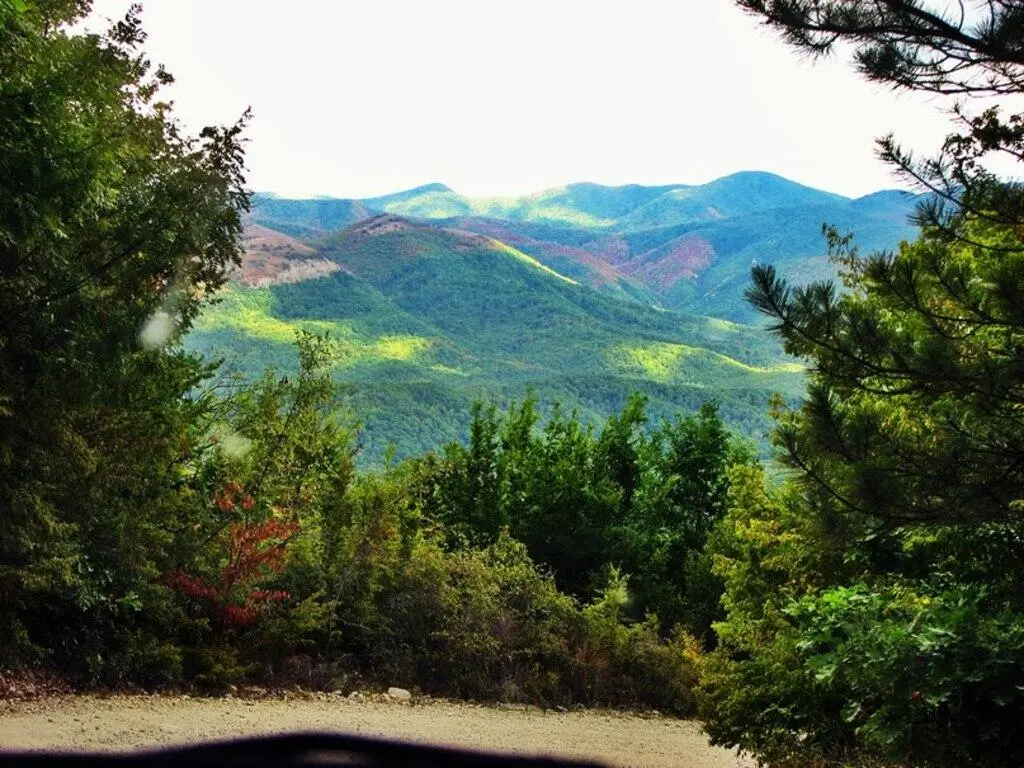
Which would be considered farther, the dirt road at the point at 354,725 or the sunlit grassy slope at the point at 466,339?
the sunlit grassy slope at the point at 466,339

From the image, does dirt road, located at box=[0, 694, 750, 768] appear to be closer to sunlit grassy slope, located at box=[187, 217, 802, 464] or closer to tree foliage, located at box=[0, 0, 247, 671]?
tree foliage, located at box=[0, 0, 247, 671]

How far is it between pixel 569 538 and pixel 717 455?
4420 millimetres

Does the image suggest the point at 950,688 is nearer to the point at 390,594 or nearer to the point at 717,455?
the point at 390,594

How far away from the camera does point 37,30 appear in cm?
924

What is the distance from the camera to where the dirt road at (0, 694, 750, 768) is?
321 inches

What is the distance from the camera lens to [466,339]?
116 meters

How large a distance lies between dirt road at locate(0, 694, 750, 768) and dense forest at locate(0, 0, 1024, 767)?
0.81 m

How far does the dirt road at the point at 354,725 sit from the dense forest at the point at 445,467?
812 millimetres

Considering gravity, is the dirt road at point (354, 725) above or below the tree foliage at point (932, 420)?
below

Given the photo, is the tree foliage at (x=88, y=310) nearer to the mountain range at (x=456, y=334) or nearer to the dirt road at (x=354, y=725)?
the dirt road at (x=354, y=725)

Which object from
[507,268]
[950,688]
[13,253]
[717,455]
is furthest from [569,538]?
[507,268]

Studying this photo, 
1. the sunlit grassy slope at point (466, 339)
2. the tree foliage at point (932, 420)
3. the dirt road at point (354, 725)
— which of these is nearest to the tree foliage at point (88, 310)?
the dirt road at point (354, 725)

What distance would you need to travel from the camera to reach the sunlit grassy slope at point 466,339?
7712 centimetres

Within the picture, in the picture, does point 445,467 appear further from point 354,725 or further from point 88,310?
point 88,310
